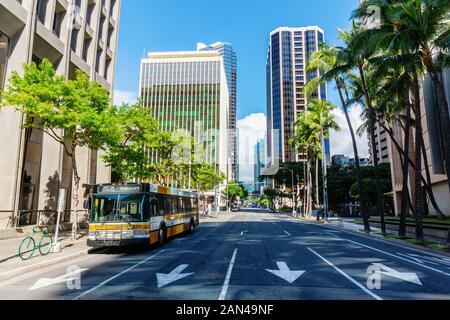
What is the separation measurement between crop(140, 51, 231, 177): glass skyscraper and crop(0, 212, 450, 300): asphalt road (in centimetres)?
9346

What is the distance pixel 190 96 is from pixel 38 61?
88.4 meters

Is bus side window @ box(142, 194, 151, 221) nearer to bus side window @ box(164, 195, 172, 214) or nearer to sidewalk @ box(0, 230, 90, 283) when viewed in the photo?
bus side window @ box(164, 195, 172, 214)

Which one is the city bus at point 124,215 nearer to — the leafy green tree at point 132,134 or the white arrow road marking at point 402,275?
the leafy green tree at point 132,134

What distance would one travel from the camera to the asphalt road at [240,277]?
6949 mm

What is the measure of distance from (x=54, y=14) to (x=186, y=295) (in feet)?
89.3

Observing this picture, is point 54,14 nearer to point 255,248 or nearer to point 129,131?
point 129,131

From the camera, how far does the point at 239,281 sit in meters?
8.12

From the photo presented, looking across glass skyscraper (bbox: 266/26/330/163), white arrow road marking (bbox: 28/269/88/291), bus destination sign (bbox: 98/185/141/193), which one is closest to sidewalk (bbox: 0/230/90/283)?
white arrow road marking (bbox: 28/269/88/291)

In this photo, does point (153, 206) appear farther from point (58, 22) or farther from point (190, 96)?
point (190, 96)

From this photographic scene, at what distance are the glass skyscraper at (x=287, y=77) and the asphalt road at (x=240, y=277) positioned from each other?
481ft

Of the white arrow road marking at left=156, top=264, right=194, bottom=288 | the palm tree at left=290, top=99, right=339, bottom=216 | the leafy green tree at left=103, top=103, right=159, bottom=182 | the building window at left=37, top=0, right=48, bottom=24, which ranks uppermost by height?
the building window at left=37, top=0, right=48, bottom=24

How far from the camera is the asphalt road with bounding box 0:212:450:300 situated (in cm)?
695

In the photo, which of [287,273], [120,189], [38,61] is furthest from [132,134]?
[287,273]
